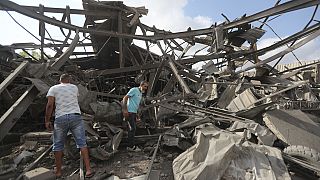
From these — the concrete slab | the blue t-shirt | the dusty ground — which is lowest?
the dusty ground

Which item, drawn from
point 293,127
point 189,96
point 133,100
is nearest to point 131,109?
point 133,100

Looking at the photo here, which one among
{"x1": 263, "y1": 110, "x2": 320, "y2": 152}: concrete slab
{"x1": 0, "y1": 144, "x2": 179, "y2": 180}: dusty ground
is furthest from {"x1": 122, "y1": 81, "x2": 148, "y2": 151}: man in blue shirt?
{"x1": 263, "y1": 110, "x2": 320, "y2": 152}: concrete slab

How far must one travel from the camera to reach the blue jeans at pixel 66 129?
3.99 meters

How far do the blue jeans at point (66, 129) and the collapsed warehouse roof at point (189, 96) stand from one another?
1.83 feet

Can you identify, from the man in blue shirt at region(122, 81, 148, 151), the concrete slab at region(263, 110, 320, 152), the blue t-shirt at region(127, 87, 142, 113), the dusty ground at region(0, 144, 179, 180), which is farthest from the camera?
the blue t-shirt at region(127, 87, 142, 113)

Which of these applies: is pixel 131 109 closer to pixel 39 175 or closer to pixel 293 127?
pixel 39 175

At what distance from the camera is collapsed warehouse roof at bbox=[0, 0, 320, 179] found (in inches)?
157

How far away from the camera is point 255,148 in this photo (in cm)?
404

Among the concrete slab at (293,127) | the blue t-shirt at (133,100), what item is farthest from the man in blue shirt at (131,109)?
the concrete slab at (293,127)

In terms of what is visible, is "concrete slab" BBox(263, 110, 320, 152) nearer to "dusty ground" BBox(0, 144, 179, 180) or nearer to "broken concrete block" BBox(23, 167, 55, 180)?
"dusty ground" BBox(0, 144, 179, 180)

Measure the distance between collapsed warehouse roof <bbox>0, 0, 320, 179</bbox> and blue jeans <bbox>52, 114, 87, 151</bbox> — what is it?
0.56 m

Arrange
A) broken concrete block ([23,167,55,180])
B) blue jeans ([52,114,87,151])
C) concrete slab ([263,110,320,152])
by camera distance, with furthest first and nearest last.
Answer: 1. concrete slab ([263,110,320,152])
2. blue jeans ([52,114,87,151])
3. broken concrete block ([23,167,55,180])

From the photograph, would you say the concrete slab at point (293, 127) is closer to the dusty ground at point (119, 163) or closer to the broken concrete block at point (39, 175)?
the dusty ground at point (119, 163)

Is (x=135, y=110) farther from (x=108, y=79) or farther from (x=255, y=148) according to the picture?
(x=108, y=79)
